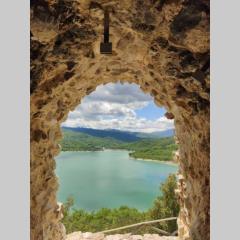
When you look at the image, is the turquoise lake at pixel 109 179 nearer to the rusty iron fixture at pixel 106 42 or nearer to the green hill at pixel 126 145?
the green hill at pixel 126 145

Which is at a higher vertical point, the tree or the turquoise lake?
the tree

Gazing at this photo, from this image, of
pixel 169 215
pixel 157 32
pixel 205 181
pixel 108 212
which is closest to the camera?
pixel 157 32

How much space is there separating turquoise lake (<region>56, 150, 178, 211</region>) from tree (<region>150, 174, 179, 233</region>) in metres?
9.54

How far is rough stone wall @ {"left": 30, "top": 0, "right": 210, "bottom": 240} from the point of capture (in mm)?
2578

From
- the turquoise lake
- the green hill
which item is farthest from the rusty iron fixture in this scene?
the green hill

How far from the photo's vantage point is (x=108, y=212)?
18.4 metres

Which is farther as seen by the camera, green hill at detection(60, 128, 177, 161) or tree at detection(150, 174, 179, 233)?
green hill at detection(60, 128, 177, 161)

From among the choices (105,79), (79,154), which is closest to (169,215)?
(105,79)

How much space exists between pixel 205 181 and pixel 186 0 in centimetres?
165

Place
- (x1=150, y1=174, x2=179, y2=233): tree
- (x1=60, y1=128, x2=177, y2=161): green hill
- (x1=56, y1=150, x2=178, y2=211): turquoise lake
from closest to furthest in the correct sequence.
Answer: (x1=150, y1=174, x2=179, y2=233): tree → (x1=56, y1=150, x2=178, y2=211): turquoise lake → (x1=60, y1=128, x2=177, y2=161): green hill

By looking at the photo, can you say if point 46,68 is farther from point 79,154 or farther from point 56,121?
point 79,154

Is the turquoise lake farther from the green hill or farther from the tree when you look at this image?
the tree

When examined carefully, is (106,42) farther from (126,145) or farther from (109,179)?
(126,145)

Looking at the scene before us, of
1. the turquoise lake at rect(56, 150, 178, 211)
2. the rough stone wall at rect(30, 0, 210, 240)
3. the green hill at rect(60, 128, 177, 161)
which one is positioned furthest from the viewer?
the green hill at rect(60, 128, 177, 161)
